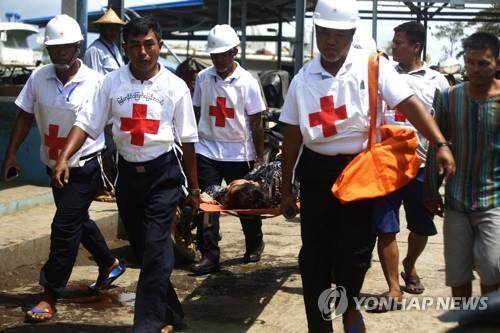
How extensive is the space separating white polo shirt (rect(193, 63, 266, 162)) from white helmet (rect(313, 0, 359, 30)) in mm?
2230

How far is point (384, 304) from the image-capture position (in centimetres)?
538

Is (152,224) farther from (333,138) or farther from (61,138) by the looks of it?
(333,138)

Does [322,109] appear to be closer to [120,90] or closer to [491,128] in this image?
[491,128]

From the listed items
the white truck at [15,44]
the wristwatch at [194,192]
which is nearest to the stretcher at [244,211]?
the wristwatch at [194,192]

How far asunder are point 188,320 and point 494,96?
2453 millimetres

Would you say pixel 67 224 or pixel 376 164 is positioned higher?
pixel 376 164

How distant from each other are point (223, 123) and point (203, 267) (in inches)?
47.3

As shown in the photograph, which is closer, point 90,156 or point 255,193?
point 90,156

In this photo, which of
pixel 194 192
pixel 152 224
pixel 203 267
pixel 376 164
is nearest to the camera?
pixel 376 164

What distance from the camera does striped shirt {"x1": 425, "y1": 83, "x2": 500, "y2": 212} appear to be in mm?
4219

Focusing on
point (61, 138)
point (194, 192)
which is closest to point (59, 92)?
point (61, 138)

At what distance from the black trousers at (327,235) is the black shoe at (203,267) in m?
1.96

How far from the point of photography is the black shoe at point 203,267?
635cm

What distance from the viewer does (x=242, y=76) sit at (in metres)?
6.52
